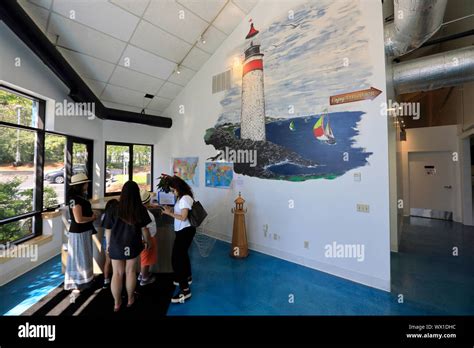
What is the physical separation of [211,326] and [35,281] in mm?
2632

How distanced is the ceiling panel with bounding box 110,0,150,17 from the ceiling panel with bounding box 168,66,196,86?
1.53 m

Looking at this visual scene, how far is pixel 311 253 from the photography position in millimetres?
3270

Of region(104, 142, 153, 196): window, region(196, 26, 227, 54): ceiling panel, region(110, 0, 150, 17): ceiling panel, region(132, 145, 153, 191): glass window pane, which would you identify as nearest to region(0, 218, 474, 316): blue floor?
region(104, 142, 153, 196): window

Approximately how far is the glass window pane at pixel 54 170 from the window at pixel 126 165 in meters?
1.26

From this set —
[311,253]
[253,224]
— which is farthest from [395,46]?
[253,224]

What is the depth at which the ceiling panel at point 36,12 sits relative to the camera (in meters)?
2.68

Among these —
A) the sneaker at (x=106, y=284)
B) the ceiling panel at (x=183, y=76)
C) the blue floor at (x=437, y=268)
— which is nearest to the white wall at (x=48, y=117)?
the sneaker at (x=106, y=284)

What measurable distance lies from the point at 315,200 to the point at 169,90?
4.48m

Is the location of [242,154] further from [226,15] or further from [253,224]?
[226,15]

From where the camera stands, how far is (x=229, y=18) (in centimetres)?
409

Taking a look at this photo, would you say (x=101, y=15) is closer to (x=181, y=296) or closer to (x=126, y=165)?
(x=126, y=165)

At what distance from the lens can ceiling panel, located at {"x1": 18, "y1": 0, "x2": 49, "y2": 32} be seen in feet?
8.79

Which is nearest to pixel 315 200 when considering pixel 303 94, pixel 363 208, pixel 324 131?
pixel 363 208

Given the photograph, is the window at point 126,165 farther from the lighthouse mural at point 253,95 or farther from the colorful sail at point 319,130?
the colorful sail at point 319,130
